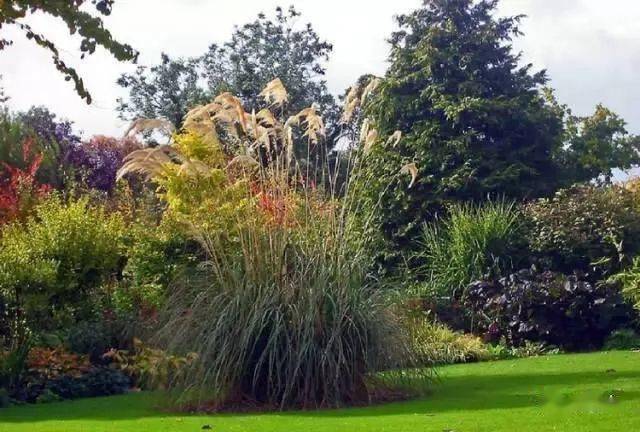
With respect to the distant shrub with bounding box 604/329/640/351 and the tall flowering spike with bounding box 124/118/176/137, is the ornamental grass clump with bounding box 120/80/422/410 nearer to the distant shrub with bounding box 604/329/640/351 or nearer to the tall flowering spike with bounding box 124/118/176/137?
the tall flowering spike with bounding box 124/118/176/137

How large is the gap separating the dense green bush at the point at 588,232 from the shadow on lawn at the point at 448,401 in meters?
5.92

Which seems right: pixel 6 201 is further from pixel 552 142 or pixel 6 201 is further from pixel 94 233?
pixel 552 142

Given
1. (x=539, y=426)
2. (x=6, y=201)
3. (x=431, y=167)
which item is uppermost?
(x=431, y=167)

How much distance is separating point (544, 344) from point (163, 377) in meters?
7.82

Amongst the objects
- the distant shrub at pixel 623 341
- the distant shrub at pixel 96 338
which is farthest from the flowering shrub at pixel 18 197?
the distant shrub at pixel 623 341

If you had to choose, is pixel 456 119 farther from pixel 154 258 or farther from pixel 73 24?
pixel 73 24

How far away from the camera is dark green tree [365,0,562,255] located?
68.4 feet

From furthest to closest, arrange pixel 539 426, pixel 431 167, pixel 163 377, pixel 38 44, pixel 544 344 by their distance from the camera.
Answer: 1. pixel 431 167
2. pixel 544 344
3. pixel 163 377
4. pixel 539 426
5. pixel 38 44

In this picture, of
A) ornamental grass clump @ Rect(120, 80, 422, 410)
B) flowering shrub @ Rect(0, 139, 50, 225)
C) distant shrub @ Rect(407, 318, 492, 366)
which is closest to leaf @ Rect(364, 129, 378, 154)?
ornamental grass clump @ Rect(120, 80, 422, 410)

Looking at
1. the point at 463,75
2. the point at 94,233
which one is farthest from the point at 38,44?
the point at 463,75

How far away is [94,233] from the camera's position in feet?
48.7

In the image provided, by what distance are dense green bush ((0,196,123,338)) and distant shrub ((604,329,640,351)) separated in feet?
25.3

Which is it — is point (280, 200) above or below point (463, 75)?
below

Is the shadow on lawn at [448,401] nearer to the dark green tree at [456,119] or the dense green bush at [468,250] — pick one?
the dense green bush at [468,250]
